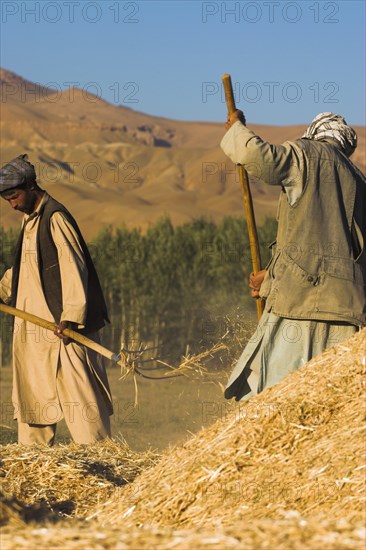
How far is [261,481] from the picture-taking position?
420cm

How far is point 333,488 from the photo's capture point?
4016 millimetres

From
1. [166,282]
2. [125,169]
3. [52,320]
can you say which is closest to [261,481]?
[52,320]

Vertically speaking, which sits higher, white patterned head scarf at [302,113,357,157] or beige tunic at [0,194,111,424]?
white patterned head scarf at [302,113,357,157]

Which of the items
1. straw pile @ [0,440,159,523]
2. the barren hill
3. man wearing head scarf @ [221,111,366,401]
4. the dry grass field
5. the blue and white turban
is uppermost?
the barren hill

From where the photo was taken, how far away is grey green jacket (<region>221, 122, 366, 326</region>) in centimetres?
533

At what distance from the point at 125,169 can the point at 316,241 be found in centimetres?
7427

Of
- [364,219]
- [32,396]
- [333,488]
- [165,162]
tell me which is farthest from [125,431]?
[165,162]

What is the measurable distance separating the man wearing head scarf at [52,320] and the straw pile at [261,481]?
1955 mm

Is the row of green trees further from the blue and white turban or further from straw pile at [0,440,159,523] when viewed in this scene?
straw pile at [0,440,159,523]

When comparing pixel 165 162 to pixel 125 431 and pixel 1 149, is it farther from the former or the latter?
pixel 125 431

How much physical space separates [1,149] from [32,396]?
262 feet

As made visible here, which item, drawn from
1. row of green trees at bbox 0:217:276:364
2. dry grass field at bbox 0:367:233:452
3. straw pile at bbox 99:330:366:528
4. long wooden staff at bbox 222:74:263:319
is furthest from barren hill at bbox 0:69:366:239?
straw pile at bbox 99:330:366:528

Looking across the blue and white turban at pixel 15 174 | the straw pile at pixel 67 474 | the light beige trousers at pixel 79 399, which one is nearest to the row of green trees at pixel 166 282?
the light beige trousers at pixel 79 399

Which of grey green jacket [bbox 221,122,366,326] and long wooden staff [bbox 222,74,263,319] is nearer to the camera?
grey green jacket [bbox 221,122,366,326]
